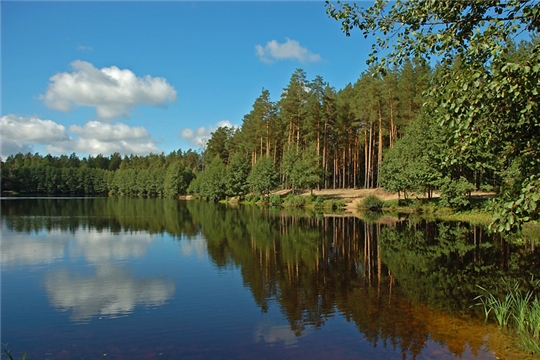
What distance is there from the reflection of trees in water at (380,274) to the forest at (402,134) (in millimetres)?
3916

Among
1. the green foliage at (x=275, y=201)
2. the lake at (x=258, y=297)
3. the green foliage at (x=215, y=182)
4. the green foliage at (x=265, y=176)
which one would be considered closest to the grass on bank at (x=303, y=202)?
the green foliage at (x=275, y=201)

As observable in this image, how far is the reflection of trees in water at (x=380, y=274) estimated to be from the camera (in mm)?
9914

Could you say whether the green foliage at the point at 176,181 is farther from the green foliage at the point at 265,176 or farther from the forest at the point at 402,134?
the green foliage at the point at 265,176

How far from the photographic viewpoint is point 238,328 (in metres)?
9.94

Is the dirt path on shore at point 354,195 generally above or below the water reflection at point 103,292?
above

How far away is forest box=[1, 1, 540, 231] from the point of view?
18.4 ft

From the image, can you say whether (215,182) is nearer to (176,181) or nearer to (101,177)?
(176,181)

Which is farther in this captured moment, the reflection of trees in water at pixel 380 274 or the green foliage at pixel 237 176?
the green foliage at pixel 237 176

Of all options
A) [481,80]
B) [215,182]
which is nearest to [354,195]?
[215,182]

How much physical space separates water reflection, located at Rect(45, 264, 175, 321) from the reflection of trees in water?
130 inches

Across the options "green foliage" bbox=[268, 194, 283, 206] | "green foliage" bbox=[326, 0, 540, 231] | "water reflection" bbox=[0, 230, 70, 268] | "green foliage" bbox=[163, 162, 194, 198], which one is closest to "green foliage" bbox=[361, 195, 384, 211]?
"green foliage" bbox=[268, 194, 283, 206]

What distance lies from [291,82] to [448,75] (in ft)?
181

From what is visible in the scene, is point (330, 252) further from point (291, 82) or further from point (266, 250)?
point (291, 82)

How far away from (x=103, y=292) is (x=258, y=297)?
5.28m
